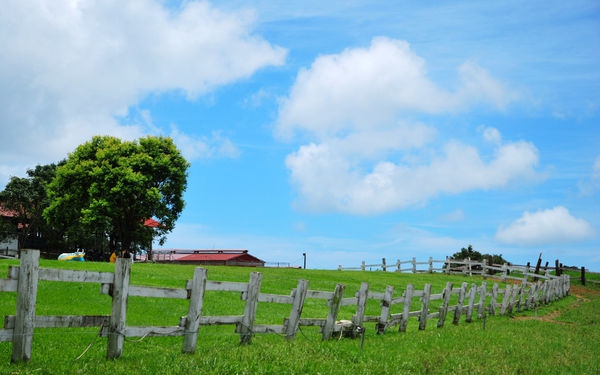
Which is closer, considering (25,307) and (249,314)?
(25,307)

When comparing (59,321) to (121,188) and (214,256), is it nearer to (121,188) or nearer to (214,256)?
(121,188)

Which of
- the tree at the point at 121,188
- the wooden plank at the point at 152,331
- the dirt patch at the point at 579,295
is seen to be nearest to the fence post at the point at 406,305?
the wooden plank at the point at 152,331

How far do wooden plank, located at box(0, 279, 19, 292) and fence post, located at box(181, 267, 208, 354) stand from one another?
324 centimetres

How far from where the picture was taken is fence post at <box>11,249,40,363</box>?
362 inches

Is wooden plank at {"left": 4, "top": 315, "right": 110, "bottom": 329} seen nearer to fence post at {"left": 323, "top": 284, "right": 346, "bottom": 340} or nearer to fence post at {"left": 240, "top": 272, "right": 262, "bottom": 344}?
fence post at {"left": 240, "top": 272, "right": 262, "bottom": 344}

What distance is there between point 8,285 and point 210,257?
7075 centimetres

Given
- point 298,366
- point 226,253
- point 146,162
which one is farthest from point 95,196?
point 298,366

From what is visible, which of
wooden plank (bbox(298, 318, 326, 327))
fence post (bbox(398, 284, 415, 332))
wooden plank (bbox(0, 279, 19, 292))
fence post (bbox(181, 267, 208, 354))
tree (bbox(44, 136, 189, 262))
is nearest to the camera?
wooden plank (bbox(0, 279, 19, 292))

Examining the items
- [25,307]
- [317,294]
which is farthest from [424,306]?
[25,307]

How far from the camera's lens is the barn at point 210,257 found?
7556cm

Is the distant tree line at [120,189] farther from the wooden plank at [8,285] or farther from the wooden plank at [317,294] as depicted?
the wooden plank at [8,285]

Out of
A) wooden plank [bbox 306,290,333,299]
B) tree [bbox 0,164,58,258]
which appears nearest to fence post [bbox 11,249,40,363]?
wooden plank [bbox 306,290,333,299]

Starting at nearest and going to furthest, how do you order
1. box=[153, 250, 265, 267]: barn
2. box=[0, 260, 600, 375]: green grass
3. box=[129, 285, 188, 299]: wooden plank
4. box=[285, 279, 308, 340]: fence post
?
box=[0, 260, 600, 375]: green grass → box=[129, 285, 188, 299]: wooden plank → box=[285, 279, 308, 340]: fence post → box=[153, 250, 265, 267]: barn

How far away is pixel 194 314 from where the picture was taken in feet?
36.8
